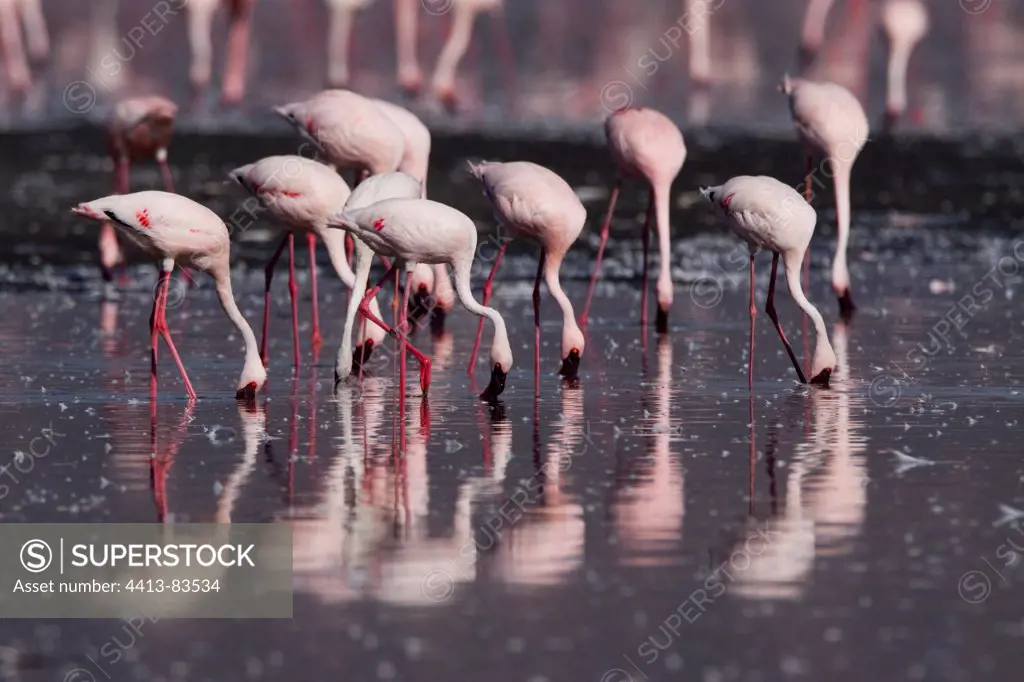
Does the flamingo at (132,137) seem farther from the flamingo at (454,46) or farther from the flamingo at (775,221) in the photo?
the flamingo at (454,46)

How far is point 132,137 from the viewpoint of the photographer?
44.3ft

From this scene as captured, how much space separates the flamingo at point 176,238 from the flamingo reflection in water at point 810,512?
221cm

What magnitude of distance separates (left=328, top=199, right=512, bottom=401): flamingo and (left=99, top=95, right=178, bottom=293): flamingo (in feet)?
13.4

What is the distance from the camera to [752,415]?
346 inches

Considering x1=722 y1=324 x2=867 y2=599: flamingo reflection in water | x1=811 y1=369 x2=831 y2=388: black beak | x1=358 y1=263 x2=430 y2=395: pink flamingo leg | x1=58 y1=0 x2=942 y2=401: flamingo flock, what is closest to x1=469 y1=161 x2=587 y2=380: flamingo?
x1=58 y1=0 x2=942 y2=401: flamingo flock

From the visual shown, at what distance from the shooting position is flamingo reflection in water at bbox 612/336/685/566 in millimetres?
6586

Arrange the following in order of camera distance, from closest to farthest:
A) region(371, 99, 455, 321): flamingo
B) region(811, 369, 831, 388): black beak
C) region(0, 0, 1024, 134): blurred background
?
region(811, 369, 831, 388): black beak, region(371, 99, 455, 321): flamingo, region(0, 0, 1024, 134): blurred background

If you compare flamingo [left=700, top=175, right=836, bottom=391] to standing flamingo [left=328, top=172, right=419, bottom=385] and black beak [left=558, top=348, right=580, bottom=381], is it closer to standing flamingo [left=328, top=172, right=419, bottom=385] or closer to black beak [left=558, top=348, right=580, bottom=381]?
black beak [left=558, top=348, right=580, bottom=381]

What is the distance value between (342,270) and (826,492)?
3742 mm

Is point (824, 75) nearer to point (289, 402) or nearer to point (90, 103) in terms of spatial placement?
point (90, 103)

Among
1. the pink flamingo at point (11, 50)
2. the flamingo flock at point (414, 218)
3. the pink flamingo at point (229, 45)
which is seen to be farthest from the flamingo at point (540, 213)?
the pink flamingo at point (11, 50)

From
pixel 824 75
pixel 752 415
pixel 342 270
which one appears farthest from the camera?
pixel 824 75

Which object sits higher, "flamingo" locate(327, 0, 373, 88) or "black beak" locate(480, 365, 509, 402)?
"flamingo" locate(327, 0, 373, 88)

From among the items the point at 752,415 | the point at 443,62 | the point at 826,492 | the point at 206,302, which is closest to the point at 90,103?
the point at 443,62
